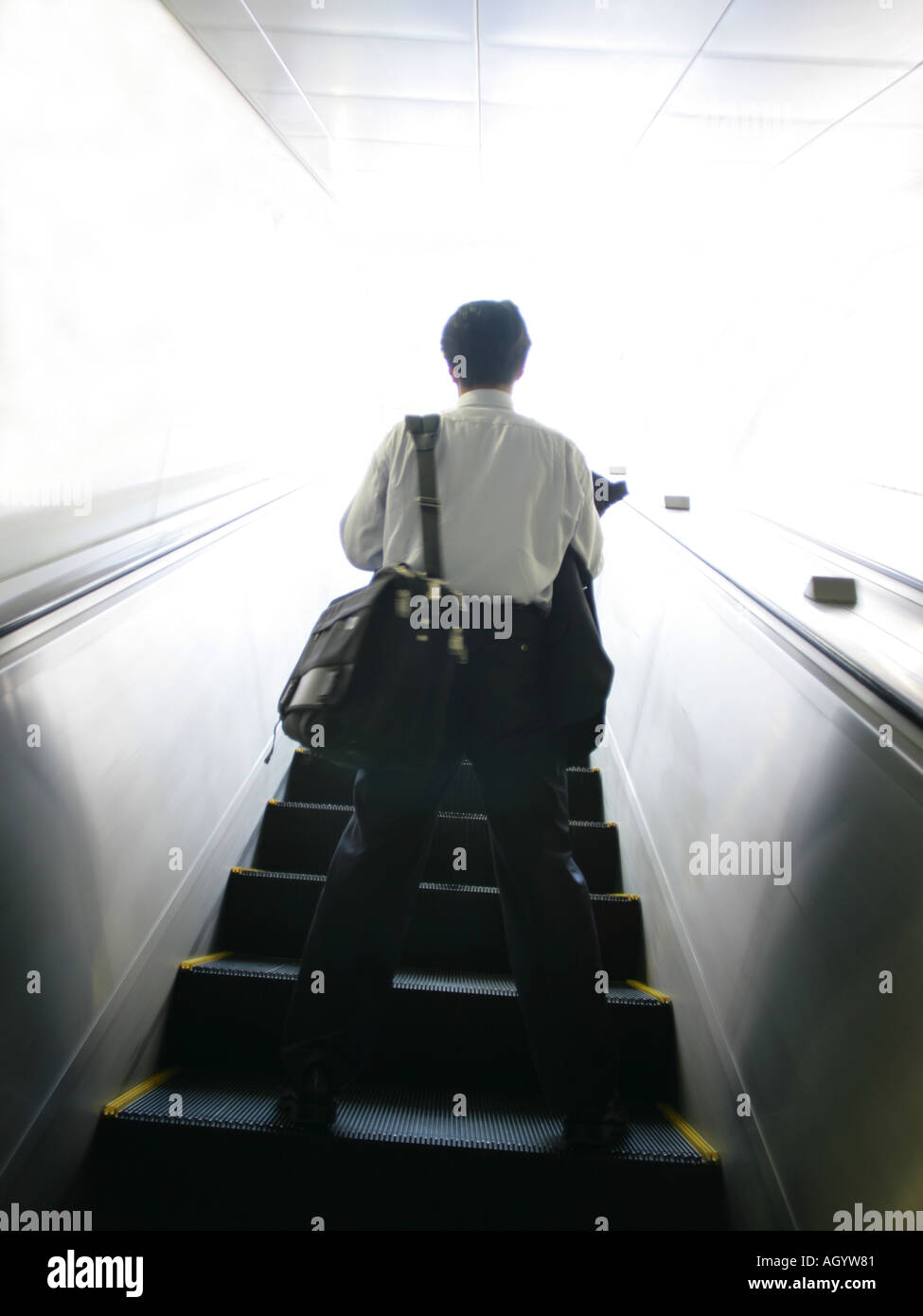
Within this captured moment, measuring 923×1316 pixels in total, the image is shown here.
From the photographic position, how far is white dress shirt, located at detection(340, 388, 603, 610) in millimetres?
1506

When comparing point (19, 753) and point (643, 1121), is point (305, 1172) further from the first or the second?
point (19, 753)

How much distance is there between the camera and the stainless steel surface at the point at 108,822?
1272mm

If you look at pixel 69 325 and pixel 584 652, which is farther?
pixel 69 325

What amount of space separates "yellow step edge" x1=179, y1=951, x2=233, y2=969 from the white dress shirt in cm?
105

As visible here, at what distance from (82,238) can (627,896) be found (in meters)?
2.29

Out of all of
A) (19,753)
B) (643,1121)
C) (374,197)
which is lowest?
(643,1121)

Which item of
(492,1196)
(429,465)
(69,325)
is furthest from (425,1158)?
(69,325)

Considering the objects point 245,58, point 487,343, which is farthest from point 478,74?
point 487,343

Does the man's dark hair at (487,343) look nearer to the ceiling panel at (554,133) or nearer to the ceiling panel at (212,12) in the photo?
the ceiling panel at (212,12)

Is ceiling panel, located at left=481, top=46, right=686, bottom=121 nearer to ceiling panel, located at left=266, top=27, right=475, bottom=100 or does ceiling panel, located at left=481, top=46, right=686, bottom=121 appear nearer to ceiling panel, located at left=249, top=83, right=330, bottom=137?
A: ceiling panel, located at left=266, top=27, right=475, bottom=100
